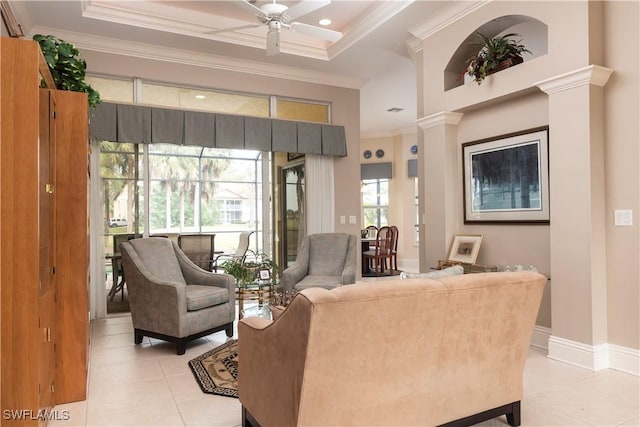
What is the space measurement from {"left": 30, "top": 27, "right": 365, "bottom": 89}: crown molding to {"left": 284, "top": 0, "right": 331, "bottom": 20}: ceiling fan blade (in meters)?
2.25

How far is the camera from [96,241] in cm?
495

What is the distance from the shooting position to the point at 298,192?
6.46 m

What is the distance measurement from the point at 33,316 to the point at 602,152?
3797 mm

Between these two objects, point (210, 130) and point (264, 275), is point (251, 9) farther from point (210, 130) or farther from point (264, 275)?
point (264, 275)

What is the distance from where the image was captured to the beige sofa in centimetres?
169

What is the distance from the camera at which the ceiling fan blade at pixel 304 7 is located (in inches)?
137

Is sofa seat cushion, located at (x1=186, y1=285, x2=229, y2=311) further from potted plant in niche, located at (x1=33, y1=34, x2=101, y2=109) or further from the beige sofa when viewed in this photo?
potted plant in niche, located at (x1=33, y1=34, x2=101, y2=109)

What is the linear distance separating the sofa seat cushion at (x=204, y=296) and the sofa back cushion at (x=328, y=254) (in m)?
1.42

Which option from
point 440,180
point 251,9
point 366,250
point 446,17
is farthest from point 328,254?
point 366,250

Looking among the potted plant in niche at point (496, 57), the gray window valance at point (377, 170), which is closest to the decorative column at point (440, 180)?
the potted plant in niche at point (496, 57)

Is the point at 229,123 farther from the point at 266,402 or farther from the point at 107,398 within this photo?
the point at 266,402

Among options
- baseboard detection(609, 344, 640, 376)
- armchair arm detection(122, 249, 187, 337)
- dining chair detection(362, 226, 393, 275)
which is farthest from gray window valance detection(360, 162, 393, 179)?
baseboard detection(609, 344, 640, 376)

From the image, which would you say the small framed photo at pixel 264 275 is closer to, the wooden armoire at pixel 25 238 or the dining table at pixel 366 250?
the wooden armoire at pixel 25 238

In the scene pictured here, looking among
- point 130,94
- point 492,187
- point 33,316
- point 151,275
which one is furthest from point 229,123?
point 33,316
